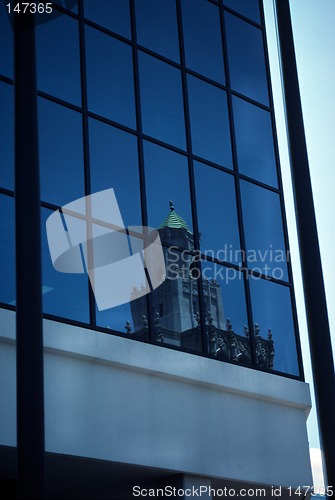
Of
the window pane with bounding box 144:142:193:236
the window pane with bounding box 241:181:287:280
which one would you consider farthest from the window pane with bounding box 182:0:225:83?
the window pane with bounding box 241:181:287:280

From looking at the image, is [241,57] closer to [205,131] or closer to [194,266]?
[205,131]

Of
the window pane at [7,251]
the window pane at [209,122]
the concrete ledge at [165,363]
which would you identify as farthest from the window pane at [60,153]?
the window pane at [209,122]

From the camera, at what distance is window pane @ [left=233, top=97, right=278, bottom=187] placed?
74.7 feet

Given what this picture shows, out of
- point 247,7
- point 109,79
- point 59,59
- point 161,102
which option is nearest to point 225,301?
point 161,102

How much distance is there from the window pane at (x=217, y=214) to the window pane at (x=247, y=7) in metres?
4.71

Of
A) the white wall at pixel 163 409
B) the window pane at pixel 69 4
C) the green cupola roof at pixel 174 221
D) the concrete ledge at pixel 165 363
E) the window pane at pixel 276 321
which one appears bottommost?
the white wall at pixel 163 409

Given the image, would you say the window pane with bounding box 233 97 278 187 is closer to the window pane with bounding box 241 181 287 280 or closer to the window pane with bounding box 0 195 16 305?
the window pane with bounding box 241 181 287 280

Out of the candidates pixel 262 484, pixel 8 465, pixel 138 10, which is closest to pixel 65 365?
pixel 8 465

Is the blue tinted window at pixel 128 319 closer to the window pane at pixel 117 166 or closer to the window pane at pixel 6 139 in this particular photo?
the window pane at pixel 117 166

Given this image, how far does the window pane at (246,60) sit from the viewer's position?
23484 mm

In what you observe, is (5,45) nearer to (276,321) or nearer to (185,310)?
(185,310)

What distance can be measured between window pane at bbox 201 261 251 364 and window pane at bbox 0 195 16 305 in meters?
4.69

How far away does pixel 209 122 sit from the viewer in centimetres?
2228

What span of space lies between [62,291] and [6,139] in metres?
2.99
